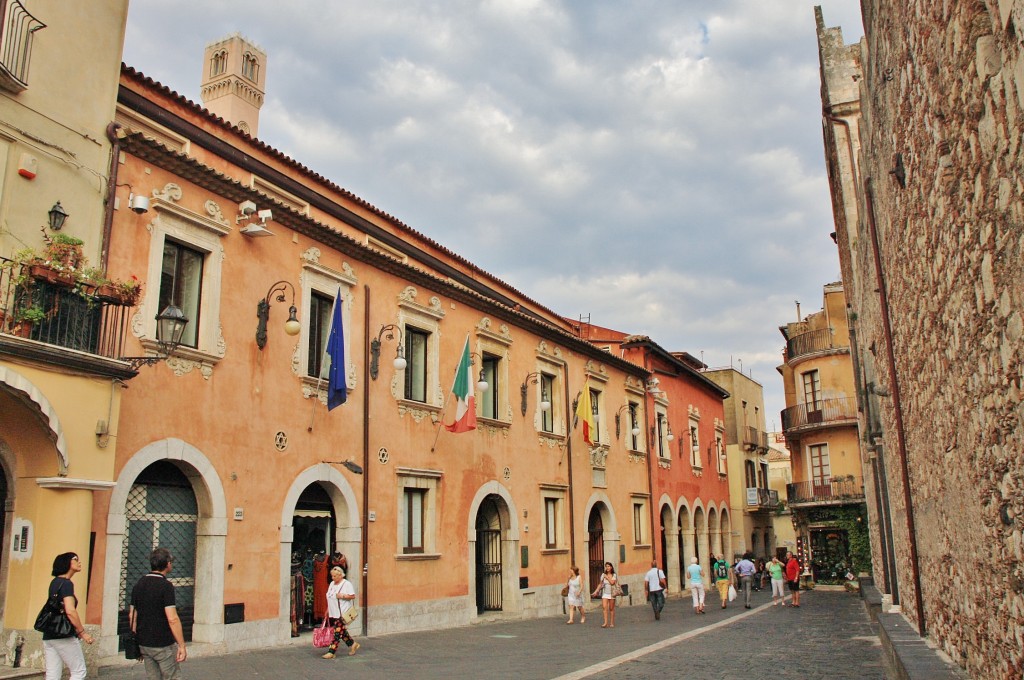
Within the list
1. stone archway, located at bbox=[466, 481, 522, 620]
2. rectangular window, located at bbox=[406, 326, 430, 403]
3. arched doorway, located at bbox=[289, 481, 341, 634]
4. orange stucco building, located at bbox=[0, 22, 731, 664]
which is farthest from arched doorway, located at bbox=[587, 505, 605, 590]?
arched doorway, located at bbox=[289, 481, 341, 634]

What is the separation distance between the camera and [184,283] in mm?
12672

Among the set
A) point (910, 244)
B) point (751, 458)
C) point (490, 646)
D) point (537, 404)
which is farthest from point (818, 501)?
point (910, 244)

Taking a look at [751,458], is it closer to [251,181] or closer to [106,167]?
[251,181]

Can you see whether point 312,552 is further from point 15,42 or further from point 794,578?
point 794,578

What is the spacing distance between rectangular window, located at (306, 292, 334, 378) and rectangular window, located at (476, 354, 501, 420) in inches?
221

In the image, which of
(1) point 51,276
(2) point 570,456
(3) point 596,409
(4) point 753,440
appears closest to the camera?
(1) point 51,276

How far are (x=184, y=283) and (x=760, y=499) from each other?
35.5 meters

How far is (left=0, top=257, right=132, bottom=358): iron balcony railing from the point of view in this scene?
361 inches

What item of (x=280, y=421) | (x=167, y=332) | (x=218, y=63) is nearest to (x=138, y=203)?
(x=167, y=332)

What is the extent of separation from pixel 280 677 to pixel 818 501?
31.3 m

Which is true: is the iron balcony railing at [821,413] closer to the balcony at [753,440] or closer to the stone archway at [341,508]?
the balcony at [753,440]

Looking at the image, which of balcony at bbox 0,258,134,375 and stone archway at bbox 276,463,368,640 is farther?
stone archway at bbox 276,463,368,640

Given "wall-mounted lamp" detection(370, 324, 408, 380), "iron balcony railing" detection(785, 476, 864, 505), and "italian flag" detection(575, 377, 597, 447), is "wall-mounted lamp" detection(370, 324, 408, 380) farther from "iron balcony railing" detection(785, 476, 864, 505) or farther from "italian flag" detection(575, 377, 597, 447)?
"iron balcony railing" detection(785, 476, 864, 505)

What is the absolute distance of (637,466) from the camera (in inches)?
1102
